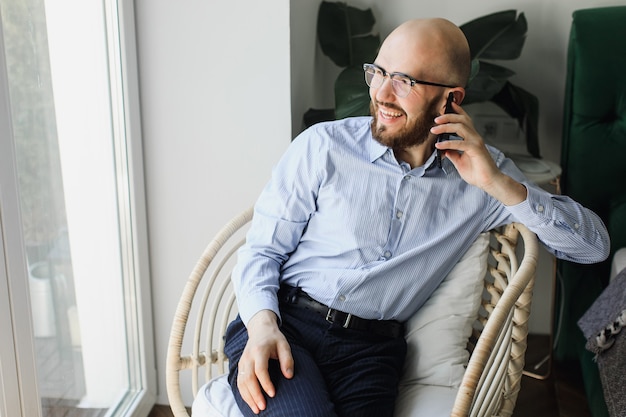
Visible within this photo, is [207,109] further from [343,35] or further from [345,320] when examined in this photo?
[345,320]

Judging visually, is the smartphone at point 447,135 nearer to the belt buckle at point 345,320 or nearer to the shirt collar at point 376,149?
the shirt collar at point 376,149

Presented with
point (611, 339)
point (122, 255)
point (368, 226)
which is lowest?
point (611, 339)

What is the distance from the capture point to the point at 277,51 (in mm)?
1790

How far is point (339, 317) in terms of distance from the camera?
1.50 m

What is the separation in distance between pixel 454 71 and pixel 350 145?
28 centimetres

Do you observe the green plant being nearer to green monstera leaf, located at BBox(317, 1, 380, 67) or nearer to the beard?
green monstera leaf, located at BBox(317, 1, 380, 67)

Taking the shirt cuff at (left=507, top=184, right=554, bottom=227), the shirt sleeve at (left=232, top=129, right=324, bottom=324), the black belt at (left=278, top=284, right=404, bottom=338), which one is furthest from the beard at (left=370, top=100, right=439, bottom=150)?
the black belt at (left=278, top=284, right=404, bottom=338)

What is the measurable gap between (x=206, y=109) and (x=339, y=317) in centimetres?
71

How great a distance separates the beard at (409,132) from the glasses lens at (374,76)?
51 mm

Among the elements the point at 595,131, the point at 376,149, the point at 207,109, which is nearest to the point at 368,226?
the point at 376,149

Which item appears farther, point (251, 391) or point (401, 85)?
point (401, 85)

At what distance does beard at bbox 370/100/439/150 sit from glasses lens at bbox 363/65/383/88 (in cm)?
5

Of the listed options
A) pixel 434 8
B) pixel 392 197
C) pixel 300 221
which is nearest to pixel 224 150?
pixel 300 221

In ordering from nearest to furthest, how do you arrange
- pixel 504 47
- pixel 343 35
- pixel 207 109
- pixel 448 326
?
1. pixel 448 326
2. pixel 207 109
3. pixel 504 47
4. pixel 343 35
